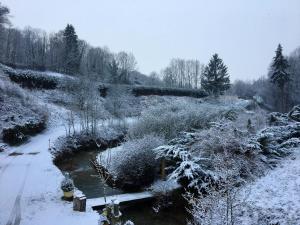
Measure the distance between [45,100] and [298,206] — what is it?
29.0 metres

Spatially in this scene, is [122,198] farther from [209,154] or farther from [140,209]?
[209,154]

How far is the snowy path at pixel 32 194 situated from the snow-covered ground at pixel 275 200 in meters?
5.63

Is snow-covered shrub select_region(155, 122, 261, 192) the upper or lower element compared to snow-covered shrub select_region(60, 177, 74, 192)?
upper

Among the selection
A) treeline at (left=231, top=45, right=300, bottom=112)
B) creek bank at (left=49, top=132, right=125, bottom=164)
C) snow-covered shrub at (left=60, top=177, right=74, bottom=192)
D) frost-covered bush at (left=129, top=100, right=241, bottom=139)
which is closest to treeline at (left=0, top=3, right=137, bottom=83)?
creek bank at (left=49, top=132, right=125, bottom=164)

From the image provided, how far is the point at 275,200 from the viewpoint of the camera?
9.48m

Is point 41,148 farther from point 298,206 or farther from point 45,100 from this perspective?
point 298,206

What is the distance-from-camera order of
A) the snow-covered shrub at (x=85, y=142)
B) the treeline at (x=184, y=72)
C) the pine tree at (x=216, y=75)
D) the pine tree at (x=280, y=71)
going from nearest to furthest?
the snow-covered shrub at (x=85, y=142) < the pine tree at (x=280, y=71) < the pine tree at (x=216, y=75) < the treeline at (x=184, y=72)

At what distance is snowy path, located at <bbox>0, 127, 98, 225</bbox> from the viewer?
844 cm

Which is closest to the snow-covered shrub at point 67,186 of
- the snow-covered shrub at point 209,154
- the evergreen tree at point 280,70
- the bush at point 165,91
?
the snow-covered shrub at point 209,154

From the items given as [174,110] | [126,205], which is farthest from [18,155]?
[174,110]

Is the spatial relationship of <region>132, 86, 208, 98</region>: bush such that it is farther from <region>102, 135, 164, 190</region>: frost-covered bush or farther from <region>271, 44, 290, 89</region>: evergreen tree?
<region>102, 135, 164, 190</region>: frost-covered bush

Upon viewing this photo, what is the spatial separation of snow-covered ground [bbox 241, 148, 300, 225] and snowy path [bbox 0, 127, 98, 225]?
5.63 meters

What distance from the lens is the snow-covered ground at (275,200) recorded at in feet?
27.9

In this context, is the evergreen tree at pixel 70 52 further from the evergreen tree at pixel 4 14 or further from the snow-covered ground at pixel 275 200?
the snow-covered ground at pixel 275 200
